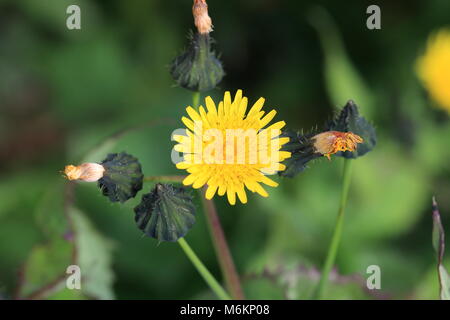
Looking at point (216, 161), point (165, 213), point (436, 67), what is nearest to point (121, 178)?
point (165, 213)

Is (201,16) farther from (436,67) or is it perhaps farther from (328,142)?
(436,67)

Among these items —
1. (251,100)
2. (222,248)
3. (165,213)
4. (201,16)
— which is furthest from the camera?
(251,100)

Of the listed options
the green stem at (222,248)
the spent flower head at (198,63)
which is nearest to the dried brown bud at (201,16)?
the spent flower head at (198,63)

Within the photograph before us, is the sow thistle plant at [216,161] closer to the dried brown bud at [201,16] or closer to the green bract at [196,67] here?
the dried brown bud at [201,16]

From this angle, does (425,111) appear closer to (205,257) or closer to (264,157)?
(205,257)

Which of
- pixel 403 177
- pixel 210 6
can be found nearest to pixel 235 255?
pixel 403 177

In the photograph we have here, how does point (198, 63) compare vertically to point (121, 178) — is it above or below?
above
